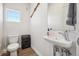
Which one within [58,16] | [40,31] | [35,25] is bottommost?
[40,31]

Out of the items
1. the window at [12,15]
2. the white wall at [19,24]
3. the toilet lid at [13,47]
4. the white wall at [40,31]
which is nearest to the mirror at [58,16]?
the white wall at [40,31]

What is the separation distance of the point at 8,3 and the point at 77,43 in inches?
44.5

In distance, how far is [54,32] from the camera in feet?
4.74

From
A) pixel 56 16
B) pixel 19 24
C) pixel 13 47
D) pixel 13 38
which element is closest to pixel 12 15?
pixel 19 24

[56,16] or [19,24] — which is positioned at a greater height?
[56,16]

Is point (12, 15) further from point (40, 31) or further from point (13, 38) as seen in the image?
point (40, 31)

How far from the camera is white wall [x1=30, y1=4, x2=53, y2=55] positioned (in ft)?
4.96

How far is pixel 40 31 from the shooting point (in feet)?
5.15

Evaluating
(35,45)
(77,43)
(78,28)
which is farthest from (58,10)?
(35,45)

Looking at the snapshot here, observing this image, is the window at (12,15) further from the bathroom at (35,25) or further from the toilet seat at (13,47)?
the toilet seat at (13,47)

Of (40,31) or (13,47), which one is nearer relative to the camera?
(13,47)

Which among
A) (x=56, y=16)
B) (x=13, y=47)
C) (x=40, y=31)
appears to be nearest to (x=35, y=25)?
(x=40, y=31)

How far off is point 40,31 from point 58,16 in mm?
416

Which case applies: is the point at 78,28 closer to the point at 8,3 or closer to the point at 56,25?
the point at 56,25
